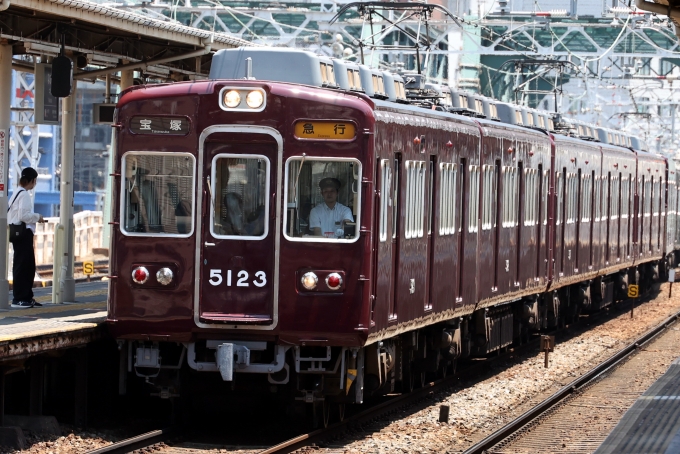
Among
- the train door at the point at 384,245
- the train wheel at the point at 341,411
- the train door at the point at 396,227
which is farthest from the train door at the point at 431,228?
the train wheel at the point at 341,411

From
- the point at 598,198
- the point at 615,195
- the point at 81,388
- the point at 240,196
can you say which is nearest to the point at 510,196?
the point at 240,196

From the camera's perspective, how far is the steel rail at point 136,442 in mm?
10233

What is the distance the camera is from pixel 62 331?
11039 mm

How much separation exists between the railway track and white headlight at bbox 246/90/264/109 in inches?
105

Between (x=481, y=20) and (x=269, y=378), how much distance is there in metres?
22.1

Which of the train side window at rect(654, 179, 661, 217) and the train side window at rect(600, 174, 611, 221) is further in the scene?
the train side window at rect(654, 179, 661, 217)

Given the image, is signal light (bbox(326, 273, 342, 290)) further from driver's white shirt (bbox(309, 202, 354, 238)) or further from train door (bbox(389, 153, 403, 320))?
train door (bbox(389, 153, 403, 320))

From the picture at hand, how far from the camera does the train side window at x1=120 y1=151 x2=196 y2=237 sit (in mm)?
11211

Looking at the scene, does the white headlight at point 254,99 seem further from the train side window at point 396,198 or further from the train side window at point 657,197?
the train side window at point 657,197

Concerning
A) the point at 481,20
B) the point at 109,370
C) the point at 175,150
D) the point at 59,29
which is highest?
the point at 481,20

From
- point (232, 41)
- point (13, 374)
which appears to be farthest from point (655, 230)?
point (13, 374)

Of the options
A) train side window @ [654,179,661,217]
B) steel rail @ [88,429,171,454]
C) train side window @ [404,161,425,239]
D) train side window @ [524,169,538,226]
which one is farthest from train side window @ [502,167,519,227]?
train side window @ [654,179,661,217]

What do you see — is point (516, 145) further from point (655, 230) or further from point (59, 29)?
point (655, 230)

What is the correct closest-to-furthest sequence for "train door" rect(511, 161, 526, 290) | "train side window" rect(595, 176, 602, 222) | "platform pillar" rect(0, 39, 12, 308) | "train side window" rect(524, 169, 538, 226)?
"platform pillar" rect(0, 39, 12, 308) → "train door" rect(511, 161, 526, 290) → "train side window" rect(524, 169, 538, 226) → "train side window" rect(595, 176, 602, 222)
